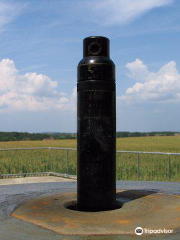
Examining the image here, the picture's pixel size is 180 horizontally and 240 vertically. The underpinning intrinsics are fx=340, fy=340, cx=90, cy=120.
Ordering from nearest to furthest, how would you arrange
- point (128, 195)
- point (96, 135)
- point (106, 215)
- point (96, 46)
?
point (106, 215)
point (96, 135)
point (96, 46)
point (128, 195)

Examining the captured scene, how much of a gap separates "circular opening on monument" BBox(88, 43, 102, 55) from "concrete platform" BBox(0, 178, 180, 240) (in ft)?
10.1

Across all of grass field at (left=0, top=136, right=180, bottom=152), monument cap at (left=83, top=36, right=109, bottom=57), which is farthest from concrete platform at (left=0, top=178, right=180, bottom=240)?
grass field at (left=0, top=136, right=180, bottom=152)

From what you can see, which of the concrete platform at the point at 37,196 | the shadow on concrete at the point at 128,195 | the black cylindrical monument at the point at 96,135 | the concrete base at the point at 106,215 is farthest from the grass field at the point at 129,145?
the black cylindrical monument at the point at 96,135

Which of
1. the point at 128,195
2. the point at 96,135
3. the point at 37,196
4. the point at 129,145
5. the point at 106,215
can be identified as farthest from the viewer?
the point at 129,145

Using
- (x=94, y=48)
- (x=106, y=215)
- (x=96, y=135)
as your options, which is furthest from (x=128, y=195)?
(x=94, y=48)

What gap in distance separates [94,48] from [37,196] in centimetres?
354

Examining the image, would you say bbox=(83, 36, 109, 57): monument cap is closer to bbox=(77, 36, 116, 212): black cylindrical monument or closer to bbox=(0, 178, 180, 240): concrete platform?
bbox=(77, 36, 116, 212): black cylindrical monument

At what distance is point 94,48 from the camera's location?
6.65 meters

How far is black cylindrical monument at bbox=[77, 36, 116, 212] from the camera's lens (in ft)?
21.0

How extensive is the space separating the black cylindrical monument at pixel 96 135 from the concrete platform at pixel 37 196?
33.3 inches

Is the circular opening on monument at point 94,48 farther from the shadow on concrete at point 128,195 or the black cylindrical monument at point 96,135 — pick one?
the shadow on concrete at point 128,195

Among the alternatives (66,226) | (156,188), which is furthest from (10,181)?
(66,226)

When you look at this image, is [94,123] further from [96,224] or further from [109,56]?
[96,224]

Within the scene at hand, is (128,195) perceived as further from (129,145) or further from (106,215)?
(129,145)
